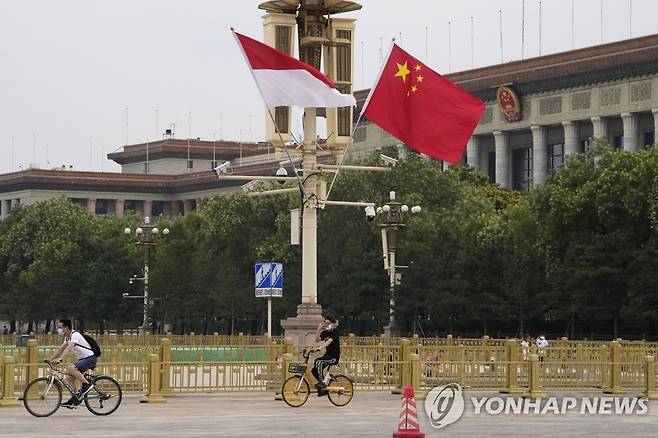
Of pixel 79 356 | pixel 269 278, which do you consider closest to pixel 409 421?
pixel 79 356

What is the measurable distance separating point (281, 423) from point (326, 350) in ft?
16.2

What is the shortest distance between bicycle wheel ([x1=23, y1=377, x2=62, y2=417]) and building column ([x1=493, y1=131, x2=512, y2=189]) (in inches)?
3656

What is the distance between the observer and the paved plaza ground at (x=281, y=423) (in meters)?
24.6

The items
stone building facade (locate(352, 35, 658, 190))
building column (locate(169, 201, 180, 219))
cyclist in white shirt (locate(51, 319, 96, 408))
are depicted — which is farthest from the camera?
building column (locate(169, 201, 180, 219))

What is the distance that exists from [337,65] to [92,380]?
14.5 m

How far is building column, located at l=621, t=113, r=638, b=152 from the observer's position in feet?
347

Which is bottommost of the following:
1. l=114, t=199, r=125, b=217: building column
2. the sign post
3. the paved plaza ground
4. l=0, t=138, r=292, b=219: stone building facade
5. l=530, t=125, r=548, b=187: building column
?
the paved plaza ground

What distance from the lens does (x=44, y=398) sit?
28.1m

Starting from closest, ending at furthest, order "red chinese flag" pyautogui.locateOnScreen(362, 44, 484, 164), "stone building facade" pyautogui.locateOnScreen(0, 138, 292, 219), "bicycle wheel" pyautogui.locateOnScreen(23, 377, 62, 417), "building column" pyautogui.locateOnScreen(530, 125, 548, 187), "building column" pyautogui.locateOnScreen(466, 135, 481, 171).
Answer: "bicycle wheel" pyautogui.locateOnScreen(23, 377, 62, 417), "red chinese flag" pyautogui.locateOnScreen(362, 44, 484, 164), "building column" pyautogui.locateOnScreen(530, 125, 548, 187), "building column" pyautogui.locateOnScreen(466, 135, 481, 171), "stone building facade" pyautogui.locateOnScreen(0, 138, 292, 219)

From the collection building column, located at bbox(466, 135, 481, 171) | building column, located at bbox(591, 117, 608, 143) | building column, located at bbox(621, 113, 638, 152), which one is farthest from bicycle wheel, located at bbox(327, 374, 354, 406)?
building column, located at bbox(466, 135, 481, 171)

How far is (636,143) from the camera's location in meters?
106

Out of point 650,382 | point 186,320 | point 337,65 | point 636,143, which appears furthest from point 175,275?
point 650,382

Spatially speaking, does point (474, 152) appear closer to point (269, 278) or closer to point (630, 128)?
point (630, 128)

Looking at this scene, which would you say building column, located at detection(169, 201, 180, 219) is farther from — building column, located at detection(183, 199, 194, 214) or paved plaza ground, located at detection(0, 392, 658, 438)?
paved plaza ground, located at detection(0, 392, 658, 438)
